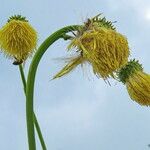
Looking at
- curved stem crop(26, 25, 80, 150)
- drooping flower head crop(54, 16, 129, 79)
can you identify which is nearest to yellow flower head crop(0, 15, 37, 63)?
curved stem crop(26, 25, 80, 150)

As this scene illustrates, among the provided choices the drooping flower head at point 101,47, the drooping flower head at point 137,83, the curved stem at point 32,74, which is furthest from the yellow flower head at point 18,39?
the drooping flower head at point 101,47

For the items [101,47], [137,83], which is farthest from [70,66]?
[137,83]

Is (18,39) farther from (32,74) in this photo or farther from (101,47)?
(101,47)

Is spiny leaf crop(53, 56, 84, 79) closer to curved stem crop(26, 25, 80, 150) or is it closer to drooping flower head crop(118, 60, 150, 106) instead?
curved stem crop(26, 25, 80, 150)

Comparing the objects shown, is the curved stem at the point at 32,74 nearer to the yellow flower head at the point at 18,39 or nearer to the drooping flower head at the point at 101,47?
the drooping flower head at the point at 101,47

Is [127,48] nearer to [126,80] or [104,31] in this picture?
[104,31]

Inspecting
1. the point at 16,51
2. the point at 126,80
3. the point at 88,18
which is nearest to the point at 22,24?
the point at 16,51
